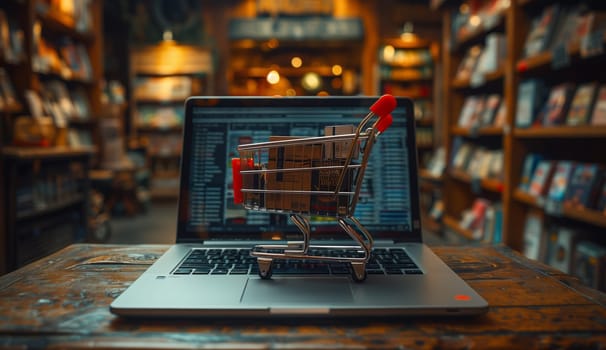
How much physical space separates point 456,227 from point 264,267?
327 cm

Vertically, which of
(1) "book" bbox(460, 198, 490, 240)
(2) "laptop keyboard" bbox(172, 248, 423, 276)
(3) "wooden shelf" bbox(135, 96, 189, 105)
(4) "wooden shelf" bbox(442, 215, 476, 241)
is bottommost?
(4) "wooden shelf" bbox(442, 215, 476, 241)

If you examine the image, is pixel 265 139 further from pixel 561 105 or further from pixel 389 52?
pixel 389 52

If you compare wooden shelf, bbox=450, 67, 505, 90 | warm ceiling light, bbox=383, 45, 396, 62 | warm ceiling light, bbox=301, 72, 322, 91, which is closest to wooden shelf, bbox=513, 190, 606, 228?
wooden shelf, bbox=450, 67, 505, 90

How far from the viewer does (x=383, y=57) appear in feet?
25.2

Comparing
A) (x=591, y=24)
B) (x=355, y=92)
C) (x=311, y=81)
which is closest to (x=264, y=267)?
(x=591, y=24)

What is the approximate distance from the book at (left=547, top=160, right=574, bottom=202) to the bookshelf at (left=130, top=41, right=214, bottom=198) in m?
5.86

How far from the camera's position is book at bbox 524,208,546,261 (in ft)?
8.48

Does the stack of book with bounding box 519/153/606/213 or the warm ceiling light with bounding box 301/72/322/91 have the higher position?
the warm ceiling light with bounding box 301/72/322/91

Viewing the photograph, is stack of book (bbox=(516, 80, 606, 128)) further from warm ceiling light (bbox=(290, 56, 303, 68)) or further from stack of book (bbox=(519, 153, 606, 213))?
warm ceiling light (bbox=(290, 56, 303, 68))

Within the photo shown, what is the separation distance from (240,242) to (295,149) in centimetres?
33

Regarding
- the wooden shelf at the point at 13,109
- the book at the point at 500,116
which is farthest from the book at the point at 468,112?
the wooden shelf at the point at 13,109

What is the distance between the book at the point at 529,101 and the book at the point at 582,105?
21 cm

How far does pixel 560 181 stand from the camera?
A: 239cm

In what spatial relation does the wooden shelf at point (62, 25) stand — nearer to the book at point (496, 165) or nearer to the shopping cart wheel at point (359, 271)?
the book at point (496, 165)
